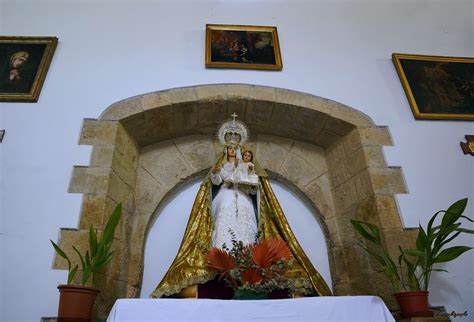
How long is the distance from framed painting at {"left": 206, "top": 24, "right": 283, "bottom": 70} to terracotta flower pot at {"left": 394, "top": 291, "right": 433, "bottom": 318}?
2228 mm

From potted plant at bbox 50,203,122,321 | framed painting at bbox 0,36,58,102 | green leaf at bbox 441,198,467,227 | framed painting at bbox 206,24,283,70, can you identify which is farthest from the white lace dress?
framed painting at bbox 0,36,58,102

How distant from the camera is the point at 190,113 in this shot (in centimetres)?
336

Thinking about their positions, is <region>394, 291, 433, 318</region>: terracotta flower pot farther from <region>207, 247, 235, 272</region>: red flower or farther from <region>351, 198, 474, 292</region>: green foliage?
<region>207, 247, 235, 272</region>: red flower

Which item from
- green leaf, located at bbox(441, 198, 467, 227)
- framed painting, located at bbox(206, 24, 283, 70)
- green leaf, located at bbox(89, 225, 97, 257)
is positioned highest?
framed painting, located at bbox(206, 24, 283, 70)

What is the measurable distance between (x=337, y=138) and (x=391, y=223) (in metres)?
1.04

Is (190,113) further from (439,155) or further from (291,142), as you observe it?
(439,155)

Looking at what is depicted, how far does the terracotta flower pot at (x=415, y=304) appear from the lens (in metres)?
2.23

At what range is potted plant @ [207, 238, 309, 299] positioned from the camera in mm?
2078

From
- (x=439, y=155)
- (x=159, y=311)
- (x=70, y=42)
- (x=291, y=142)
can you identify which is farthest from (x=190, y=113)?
(x=439, y=155)

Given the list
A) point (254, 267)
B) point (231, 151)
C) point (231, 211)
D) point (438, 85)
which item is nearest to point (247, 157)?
point (231, 151)

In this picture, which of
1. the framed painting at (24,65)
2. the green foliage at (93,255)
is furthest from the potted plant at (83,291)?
the framed painting at (24,65)

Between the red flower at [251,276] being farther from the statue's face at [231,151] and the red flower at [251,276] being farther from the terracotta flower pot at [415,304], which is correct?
the statue's face at [231,151]

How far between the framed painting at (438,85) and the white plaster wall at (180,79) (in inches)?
3.6

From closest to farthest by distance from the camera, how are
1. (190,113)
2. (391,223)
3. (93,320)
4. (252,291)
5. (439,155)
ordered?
1. (252,291)
2. (93,320)
3. (391,223)
4. (439,155)
5. (190,113)
